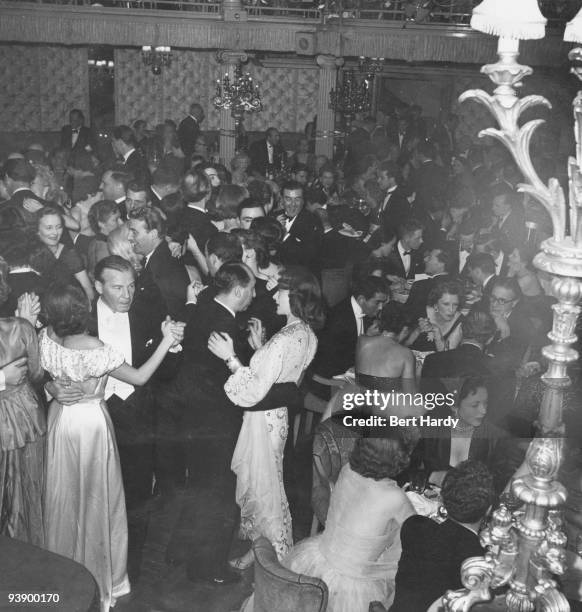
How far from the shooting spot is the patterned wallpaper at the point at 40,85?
547 inches

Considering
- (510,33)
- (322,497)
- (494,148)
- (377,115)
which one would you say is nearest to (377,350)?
(322,497)

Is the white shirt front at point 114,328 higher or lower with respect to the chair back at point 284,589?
higher

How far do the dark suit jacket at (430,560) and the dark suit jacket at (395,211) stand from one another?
417cm

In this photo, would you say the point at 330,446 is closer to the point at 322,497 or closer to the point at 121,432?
the point at 322,497

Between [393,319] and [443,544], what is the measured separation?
1.50 m

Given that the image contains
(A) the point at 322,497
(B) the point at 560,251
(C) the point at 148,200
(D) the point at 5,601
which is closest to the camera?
(B) the point at 560,251

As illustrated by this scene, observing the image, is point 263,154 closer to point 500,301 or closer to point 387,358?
point 500,301

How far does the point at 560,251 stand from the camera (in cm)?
165

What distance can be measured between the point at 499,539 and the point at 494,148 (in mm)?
8220

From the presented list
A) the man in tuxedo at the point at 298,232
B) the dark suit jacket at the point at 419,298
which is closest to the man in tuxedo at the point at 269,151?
the man in tuxedo at the point at 298,232

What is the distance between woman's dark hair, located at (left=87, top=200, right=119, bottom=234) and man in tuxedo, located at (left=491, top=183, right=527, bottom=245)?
105 inches

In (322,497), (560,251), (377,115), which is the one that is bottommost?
(322,497)

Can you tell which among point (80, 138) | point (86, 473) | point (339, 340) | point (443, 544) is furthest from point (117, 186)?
point (80, 138)

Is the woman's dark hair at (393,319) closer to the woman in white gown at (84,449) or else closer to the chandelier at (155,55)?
the woman in white gown at (84,449)
